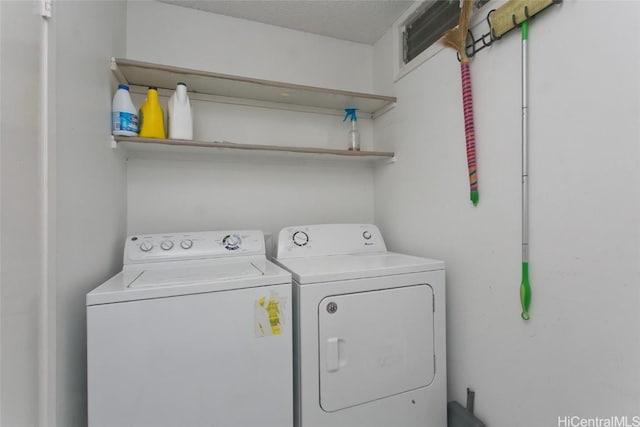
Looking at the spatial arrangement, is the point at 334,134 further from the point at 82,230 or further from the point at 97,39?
the point at 82,230

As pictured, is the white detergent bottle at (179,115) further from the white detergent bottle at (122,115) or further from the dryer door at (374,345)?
the dryer door at (374,345)

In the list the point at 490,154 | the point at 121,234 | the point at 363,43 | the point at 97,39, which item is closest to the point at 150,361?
the point at 121,234

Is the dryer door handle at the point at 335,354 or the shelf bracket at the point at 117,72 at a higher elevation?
the shelf bracket at the point at 117,72

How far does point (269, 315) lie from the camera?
111cm

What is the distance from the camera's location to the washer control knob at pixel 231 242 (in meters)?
1.53

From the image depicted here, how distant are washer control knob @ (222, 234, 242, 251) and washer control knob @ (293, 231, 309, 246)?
1.04ft

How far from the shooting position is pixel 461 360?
1.42m

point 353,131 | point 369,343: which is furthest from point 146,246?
point 353,131

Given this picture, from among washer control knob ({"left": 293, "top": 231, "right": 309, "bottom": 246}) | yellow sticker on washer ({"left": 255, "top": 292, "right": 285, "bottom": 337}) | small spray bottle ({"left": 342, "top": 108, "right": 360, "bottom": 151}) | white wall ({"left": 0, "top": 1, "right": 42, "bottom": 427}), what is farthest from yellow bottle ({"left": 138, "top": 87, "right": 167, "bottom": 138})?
small spray bottle ({"left": 342, "top": 108, "right": 360, "bottom": 151})

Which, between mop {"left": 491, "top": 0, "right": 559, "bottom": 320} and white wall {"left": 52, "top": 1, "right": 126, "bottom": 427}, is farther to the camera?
mop {"left": 491, "top": 0, "right": 559, "bottom": 320}

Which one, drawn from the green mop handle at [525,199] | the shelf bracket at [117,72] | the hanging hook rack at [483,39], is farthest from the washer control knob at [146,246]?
the hanging hook rack at [483,39]

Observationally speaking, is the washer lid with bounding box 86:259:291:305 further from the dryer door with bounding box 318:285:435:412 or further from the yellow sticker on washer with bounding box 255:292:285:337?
the dryer door with bounding box 318:285:435:412

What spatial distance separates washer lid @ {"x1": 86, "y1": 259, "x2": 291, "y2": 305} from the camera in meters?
0.96

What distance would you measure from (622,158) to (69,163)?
68.8 inches
